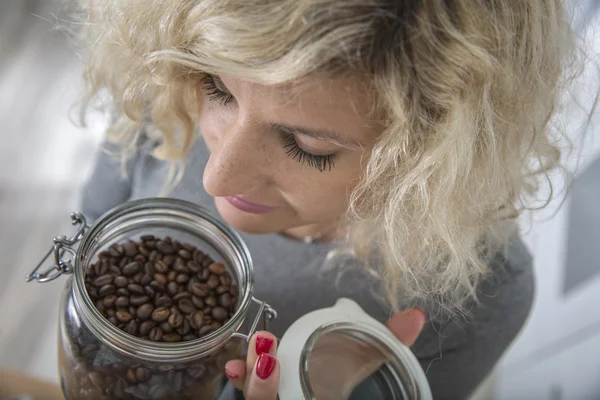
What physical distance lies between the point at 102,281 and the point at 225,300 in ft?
0.33

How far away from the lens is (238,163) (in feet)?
1.46

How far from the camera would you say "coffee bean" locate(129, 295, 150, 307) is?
0.45 m

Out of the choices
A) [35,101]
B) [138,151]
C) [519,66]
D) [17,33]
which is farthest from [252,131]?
[17,33]

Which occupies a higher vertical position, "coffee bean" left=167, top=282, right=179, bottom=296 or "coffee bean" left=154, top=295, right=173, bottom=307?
"coffee bean" left=167, top=282, right=179, bottom=296

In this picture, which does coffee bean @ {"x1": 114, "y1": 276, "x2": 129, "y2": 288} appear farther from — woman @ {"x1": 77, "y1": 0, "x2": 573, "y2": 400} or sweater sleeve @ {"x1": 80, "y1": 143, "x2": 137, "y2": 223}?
sweater sleeve @ {"x1": 80, "y1": 143, "x2": 137, "y2": 223}

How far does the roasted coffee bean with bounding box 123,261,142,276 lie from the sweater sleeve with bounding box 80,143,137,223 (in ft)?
0.79

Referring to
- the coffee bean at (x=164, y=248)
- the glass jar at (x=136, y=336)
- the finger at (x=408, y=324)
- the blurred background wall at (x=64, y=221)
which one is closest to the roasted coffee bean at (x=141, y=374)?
the glass jar at (x=136, y=336)

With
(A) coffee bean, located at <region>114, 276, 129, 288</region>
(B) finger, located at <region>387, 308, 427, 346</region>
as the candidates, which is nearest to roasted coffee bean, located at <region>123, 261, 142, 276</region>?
(A) coffee bean, located at <region>114, 276, 129, 288</region>

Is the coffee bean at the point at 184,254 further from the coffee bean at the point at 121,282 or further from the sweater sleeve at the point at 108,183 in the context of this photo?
the sweater sleeve at the point at 108,183

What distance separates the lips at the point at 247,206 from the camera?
0.52m

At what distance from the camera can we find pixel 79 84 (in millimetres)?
681

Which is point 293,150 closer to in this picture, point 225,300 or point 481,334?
point 225,300

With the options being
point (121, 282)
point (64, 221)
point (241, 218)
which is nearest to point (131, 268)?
point (121, 282)

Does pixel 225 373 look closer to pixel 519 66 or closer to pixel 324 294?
pixel 324 294
